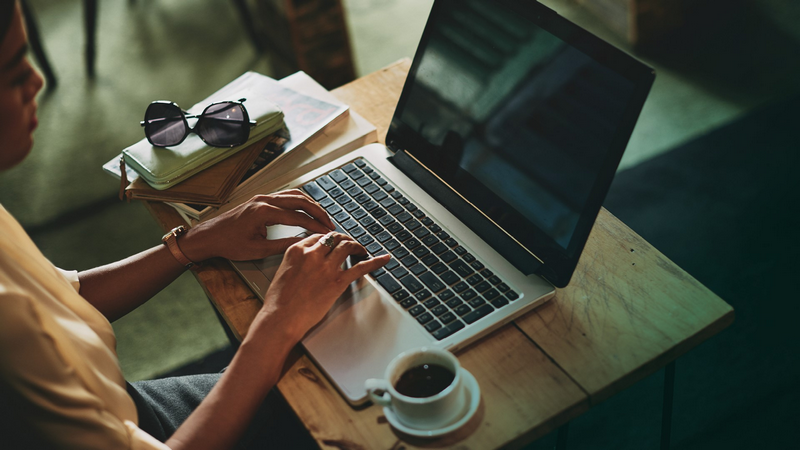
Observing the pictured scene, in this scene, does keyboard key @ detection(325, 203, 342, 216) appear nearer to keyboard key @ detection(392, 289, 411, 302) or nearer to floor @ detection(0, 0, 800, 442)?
keyboard key @ detection(392, 289, 411, 302)

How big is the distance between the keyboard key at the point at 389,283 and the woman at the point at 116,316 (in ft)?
0.07

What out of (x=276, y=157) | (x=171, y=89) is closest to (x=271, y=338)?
(x=276, y=157)

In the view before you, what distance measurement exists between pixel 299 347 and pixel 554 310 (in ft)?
1.14

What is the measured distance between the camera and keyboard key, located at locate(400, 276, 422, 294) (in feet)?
3.02

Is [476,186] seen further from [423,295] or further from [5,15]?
[5,15]

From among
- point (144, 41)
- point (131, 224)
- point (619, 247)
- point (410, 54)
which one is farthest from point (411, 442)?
point (144, 41)

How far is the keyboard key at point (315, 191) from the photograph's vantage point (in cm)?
112

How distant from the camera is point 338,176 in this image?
3.76 feet

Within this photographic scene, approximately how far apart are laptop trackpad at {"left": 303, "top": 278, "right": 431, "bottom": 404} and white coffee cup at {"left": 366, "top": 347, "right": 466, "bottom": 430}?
0.05m

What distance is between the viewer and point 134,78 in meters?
3.07

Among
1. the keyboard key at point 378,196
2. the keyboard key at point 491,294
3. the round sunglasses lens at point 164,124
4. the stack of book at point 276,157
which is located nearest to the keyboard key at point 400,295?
the keyboard key at point 491,294

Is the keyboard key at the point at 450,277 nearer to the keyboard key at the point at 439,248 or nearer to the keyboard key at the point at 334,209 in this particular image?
the keyboard key at the point at 439,248

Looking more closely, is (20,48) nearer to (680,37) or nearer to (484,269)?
(484,269)

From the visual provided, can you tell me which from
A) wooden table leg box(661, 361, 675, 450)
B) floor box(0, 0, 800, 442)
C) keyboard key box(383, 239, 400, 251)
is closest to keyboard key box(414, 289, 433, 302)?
keyboard key box(383, 239, 400, 251)
